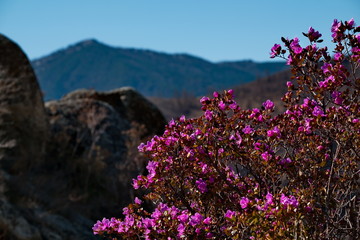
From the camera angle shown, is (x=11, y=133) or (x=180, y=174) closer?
(x=180, y=174)

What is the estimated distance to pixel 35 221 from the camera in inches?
349

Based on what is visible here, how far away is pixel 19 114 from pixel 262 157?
1045cm

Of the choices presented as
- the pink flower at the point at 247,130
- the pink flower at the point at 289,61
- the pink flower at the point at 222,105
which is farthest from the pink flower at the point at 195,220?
the pink flower at the point at 289,61

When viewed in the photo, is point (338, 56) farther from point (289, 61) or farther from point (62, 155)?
point (62, 155)

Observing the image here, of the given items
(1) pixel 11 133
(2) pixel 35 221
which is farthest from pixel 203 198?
(1) pixel 11 133

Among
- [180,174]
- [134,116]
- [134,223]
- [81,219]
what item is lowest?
[134,223]

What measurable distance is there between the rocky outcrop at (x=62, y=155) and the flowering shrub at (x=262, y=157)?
4.34m

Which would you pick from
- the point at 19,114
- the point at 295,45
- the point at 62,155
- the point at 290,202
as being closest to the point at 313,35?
the point at 295,45

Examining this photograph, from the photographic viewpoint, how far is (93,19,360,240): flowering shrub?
3758mm

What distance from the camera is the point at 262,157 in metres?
3.94

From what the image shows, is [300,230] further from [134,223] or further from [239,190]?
[134,223]

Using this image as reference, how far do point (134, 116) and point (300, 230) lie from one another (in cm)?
1641

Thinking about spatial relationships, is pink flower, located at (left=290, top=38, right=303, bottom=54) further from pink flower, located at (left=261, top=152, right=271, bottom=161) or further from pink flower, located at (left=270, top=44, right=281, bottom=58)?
pink flower, located at (left=261, top=152, right=271, bottom=161)

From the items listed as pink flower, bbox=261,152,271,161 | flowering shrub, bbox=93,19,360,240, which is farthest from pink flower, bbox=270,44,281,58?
pink flower, bbox=261,152,271,161
